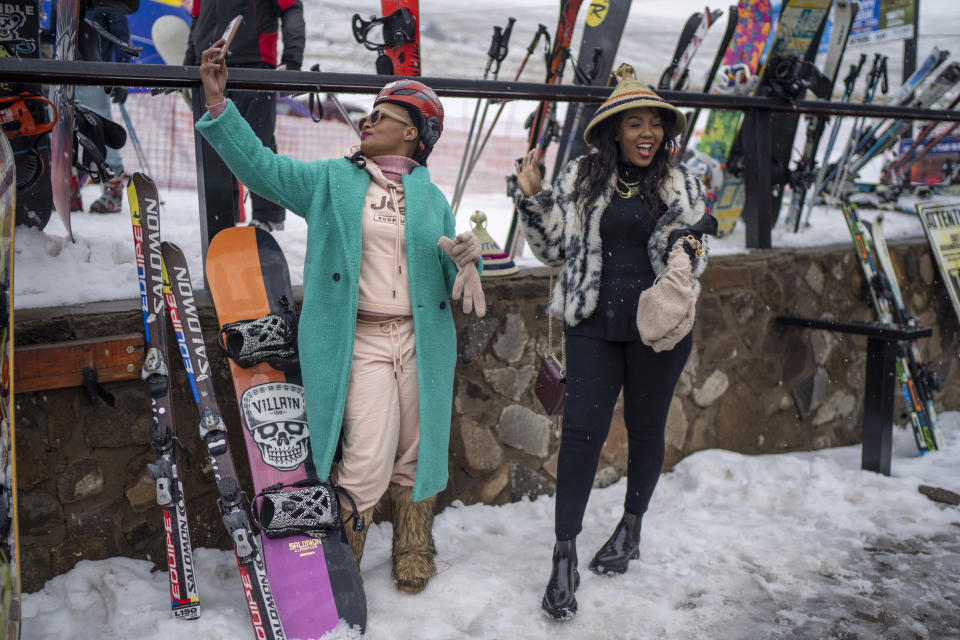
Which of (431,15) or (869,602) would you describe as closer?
(869,602)

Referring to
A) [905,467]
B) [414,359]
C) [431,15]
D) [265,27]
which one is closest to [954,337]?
[905,467]

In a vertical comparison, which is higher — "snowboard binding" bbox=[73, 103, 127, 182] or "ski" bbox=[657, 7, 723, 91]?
"ski" bbox=[657, 7, 723, 91]

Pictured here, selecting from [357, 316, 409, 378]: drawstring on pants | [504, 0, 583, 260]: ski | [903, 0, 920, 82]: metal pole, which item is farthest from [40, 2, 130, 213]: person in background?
[903, 0, 920, 82]: metal pole

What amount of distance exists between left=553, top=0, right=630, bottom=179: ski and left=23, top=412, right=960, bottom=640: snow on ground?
1748mm

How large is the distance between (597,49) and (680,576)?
242 cm

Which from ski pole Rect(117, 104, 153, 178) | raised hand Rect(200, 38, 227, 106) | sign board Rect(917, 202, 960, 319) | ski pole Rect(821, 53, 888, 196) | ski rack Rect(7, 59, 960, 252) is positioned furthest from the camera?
ski pole Rect(821, 53, 888, 196)

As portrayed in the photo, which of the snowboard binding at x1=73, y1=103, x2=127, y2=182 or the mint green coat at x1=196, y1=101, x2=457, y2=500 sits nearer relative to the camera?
the mint green coat at x1=196, y1=101, x2=457, y2=500

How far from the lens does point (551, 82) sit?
3.72m

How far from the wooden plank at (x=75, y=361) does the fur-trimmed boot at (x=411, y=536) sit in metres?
0.89

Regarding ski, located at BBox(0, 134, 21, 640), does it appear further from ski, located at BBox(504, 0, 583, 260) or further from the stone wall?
ski, located at BBox(504, 0, 583, 260)

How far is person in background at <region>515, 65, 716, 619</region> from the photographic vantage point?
226 centimetres

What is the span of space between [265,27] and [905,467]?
3695 mm

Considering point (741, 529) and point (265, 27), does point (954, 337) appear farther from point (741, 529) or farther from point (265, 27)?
point (265, 27)

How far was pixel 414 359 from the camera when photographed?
7.48 ft
